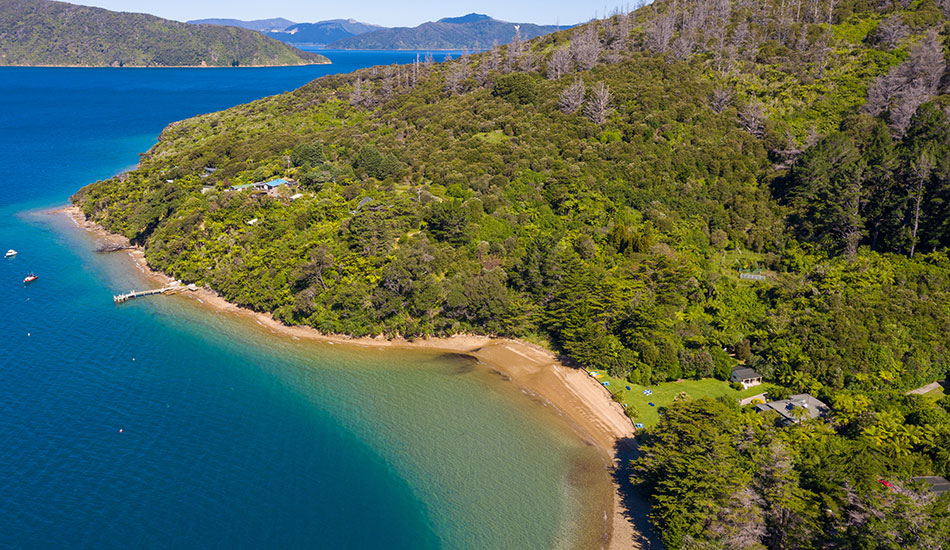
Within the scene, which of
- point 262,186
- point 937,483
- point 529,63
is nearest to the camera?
point 937,483

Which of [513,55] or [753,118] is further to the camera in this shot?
[513,55]

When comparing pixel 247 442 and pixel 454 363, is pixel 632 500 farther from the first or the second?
pixel 247 442

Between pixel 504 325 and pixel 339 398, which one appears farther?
pixel 504 325

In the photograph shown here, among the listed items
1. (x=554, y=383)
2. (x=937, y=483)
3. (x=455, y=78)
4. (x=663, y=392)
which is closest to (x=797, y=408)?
(x=937, y=483)

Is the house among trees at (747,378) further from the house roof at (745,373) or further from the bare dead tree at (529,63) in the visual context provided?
the bare dead tree at (529,63)

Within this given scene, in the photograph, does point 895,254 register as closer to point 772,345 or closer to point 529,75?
point 772,345

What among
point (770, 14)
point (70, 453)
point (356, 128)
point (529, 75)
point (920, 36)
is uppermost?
point (770, 14)

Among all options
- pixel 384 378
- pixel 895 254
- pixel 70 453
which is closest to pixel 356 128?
pixel 384 378
